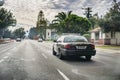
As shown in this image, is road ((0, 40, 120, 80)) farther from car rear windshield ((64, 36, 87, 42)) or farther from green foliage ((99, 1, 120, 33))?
green foliage ((99, 1, 120, 33))

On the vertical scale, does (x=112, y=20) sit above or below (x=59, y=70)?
above

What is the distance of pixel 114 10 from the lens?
47.0m

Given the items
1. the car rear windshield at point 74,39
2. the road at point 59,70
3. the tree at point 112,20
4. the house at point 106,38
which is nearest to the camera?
the road at point 59,70

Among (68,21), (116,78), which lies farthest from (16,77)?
(68,21)

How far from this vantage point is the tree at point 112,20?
4472cm

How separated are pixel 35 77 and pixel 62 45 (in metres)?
7.54

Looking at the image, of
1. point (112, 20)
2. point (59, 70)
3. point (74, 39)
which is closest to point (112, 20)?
point (112, 20)

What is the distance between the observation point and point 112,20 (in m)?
45.1

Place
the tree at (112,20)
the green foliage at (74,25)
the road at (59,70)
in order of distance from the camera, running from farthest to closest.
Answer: the green foliage at (74,25) → the tree at (112,20) → the road at (59,70)

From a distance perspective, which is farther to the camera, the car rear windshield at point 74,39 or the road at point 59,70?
the car rear windshield at point 74,39

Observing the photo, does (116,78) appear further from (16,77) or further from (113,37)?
(113,37)

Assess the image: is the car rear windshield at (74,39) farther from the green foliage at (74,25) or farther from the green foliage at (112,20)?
the green foliage at (74,25)

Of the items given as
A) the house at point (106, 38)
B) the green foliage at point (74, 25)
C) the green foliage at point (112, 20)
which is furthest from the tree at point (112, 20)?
the green foliage at point (74, 25)

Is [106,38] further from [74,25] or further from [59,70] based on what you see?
[59,70]
